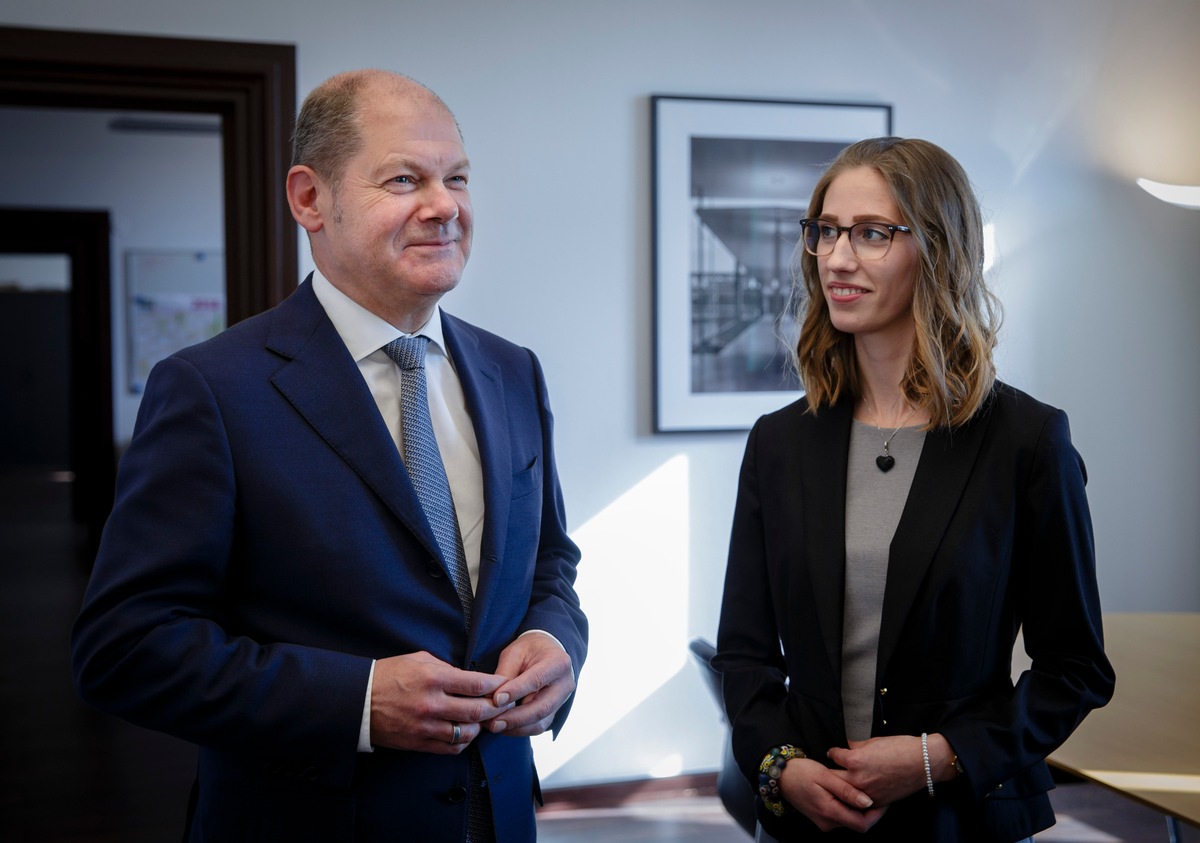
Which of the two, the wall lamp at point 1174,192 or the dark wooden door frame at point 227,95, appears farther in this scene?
the wall lamp at point 1174,192

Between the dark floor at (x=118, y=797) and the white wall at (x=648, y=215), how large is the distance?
223 mm

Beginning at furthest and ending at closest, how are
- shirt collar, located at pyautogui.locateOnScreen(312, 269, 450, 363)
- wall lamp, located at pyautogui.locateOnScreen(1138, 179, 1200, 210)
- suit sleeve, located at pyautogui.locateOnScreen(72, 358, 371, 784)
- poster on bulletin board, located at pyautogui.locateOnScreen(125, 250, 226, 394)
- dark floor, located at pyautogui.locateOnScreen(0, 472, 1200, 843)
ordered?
poster on bulletin board, located at pyautogui.locateOnScreen(125, 250, 226, 394) < wall lamp, located at pyautogui.locateOnScreen(1138, 179, 1200, 210) < dark floor, located at pyautogui.locateOnScreen(0, 472, 1200, 843) < shirt collar, located at pyautogui.locateOnScreen(312, 269, 450, 363) < suit sleeve, located at pyautogui.locateOnScreen(72, 358, 371, 784)

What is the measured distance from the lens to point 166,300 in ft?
25.0

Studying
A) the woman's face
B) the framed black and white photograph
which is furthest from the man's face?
the framed black and white photograph

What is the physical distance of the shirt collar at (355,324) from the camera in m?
1.47

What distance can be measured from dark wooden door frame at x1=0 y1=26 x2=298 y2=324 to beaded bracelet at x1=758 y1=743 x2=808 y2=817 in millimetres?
2254

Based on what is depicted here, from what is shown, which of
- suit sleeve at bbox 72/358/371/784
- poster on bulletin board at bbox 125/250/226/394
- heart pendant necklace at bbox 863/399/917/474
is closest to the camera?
suit sleeve at bbox 72/358/371/784

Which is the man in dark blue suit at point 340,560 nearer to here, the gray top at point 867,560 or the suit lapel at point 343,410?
the suit lapel at point 343,410

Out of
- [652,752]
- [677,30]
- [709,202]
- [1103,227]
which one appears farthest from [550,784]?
[1103,227]

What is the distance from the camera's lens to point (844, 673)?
158cm

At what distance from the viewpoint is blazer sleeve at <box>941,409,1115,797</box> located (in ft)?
4.78

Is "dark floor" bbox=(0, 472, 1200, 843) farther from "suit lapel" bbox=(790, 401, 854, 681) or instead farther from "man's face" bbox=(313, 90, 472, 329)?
"man's face" bbox=(313, 90, 472, 329)

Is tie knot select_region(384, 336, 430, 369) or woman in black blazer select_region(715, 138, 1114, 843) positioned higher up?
tie knot select_region(384, 336, 430, 369)

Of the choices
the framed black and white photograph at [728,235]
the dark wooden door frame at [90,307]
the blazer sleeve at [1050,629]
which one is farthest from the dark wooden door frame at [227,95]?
the dark wooden door frame at [90,307]
